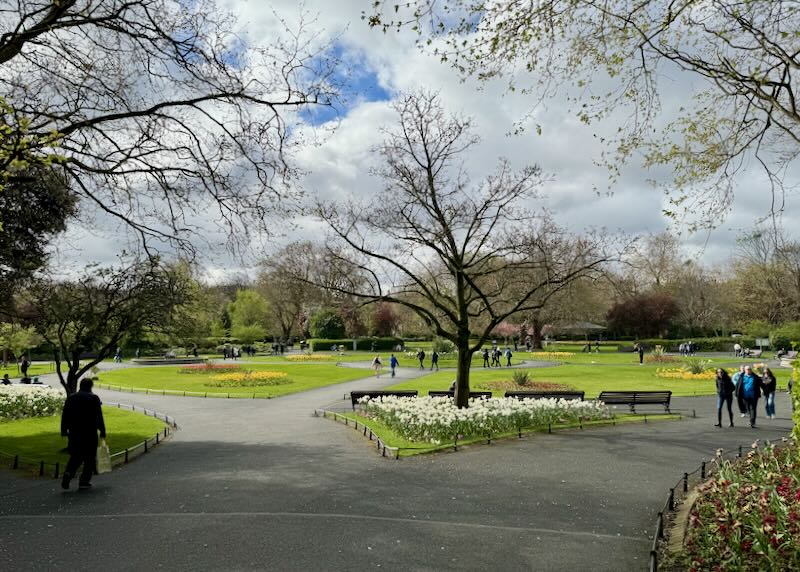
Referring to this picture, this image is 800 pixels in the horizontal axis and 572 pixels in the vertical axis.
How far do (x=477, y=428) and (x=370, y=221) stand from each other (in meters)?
5.90

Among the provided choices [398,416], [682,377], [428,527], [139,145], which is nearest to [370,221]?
[398,416]

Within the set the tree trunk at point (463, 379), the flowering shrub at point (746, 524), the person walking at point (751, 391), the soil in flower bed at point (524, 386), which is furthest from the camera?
the soil in flower bed at point (524, 386)

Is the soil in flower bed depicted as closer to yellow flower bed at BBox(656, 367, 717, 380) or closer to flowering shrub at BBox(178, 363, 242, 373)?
yellow flower bed at BBox(656, 367, 717, 380)

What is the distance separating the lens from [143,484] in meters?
9.58

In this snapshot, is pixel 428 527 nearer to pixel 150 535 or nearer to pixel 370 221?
pixel 150 535

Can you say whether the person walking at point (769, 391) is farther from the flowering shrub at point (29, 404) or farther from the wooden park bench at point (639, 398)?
the flowering shrub at point (29, 404)

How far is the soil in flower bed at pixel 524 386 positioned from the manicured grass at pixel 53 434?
13.9 meters

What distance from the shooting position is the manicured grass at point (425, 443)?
12.0m

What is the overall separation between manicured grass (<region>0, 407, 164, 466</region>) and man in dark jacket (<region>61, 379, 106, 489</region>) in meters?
2.78

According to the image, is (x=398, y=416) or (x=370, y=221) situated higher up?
(x=370, y=221)

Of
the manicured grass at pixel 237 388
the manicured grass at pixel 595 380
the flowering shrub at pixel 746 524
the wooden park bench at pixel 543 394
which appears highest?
the flowering shrub at pixel 746 524

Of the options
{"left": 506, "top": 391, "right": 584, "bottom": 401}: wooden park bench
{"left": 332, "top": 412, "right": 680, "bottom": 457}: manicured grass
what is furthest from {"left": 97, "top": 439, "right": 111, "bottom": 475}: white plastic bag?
{"left": 506, "top": 391, "right": 584, "bottom": 401}: wooden park bench

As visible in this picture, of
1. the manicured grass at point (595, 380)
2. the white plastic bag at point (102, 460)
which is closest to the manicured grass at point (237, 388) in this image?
the manicured grass at point (595, 380)

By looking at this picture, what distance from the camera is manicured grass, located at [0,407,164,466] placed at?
505 inches
